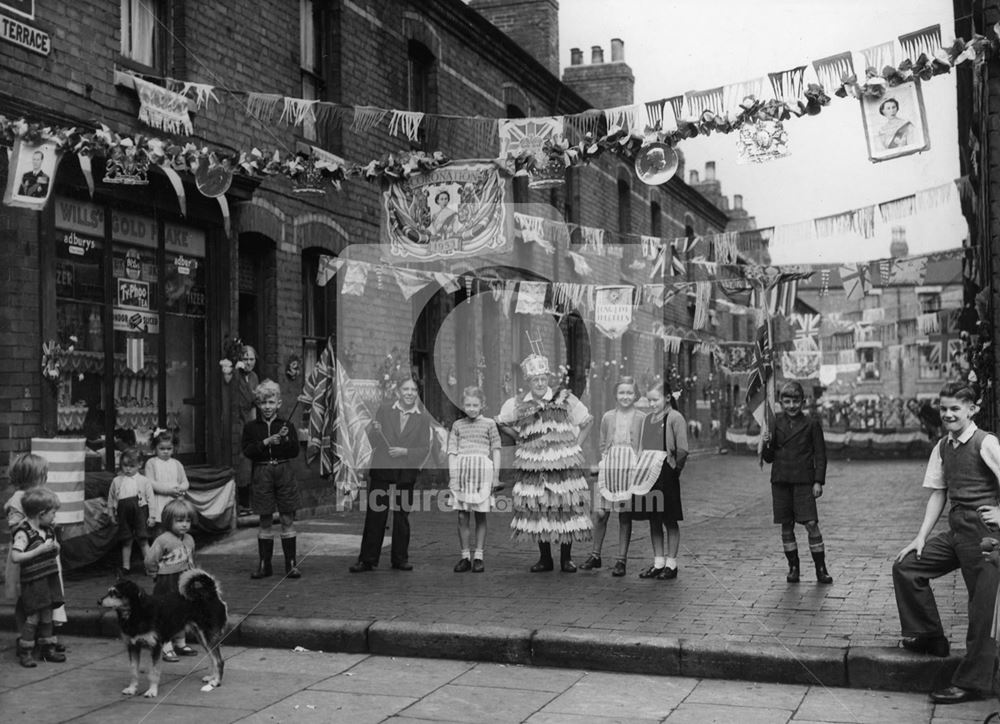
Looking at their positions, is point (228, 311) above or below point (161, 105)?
below

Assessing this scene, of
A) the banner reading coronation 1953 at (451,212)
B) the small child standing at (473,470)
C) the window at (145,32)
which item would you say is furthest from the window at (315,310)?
the small child standing at (473,470)

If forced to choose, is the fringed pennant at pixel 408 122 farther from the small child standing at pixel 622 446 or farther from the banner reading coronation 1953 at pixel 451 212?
the small child standing at pixel 622 446

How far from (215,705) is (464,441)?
440cm

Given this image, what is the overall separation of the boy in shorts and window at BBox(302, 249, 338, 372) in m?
4.62

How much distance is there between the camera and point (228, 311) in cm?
1202

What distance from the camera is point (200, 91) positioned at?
10.1 metres

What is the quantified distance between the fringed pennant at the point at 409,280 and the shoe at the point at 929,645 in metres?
10.8

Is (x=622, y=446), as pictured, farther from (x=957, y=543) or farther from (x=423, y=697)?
(x=423, y=697)

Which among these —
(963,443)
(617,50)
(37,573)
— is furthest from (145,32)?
(617,50)

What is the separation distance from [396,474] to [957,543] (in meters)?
5.38

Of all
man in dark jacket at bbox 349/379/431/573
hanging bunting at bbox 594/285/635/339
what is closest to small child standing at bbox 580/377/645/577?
man in dark jacket at bbox 349/379/431/573

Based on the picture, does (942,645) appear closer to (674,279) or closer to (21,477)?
(21,477)

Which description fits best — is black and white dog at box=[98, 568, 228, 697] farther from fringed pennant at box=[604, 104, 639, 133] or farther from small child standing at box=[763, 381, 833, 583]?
fringed pennant at box=[604, 104, 639, 133]

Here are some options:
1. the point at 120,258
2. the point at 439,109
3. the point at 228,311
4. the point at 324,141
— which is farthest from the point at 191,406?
the point at 439,109
